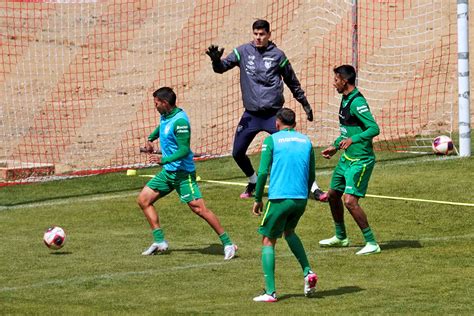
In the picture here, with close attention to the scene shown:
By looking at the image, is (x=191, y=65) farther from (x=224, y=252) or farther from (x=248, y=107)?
(x=224, y=252)

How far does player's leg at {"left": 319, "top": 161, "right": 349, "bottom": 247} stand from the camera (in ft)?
48.6

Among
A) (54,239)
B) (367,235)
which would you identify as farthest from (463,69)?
(54,239)

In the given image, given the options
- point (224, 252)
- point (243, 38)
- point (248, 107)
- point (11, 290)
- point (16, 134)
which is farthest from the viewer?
point (243, 38)

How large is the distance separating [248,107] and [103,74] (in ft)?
47.1

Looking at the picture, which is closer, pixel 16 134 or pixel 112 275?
pixel 112 275

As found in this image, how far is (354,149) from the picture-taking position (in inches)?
575

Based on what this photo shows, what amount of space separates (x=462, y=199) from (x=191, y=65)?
14371mm

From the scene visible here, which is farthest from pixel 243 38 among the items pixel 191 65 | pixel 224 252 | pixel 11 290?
pixel 11 290

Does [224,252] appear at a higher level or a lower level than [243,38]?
lower

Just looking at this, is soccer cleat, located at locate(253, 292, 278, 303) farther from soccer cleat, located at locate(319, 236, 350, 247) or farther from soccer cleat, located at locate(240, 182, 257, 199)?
soccer cleat, located at locate(240, 182, 257, 199)

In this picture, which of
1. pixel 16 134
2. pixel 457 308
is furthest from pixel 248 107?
pixel 16 134

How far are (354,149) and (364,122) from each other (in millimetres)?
352

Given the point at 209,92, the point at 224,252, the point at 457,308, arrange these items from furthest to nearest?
the point at 209,92, the point at 224,252, the point at 457,308

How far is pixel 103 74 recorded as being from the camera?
31500 millimetres
